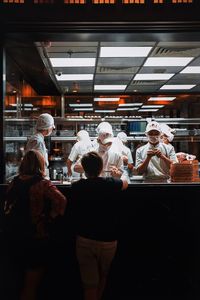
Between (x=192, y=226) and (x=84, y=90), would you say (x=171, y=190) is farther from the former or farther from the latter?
(x=84, y=90)

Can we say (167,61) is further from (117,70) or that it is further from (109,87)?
(109,87)

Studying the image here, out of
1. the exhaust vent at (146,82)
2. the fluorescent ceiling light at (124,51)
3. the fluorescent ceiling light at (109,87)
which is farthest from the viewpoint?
the fluorescent ceiling light at (109,87)

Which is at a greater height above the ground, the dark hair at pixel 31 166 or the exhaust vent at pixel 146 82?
the exhaust vent at pixel 146 82

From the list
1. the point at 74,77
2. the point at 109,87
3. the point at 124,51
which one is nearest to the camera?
the point at 124,51

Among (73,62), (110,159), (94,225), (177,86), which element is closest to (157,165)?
(110,159)

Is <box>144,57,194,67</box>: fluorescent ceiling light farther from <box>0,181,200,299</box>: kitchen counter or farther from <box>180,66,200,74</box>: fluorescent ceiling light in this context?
<box>0,181,200,299</box>: kitchen counter

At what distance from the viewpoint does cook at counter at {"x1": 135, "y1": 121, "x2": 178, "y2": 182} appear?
4.53 m

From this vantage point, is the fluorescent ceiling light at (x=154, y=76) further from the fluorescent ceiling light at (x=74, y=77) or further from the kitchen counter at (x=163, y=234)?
the kitchen counter at (x=163, y=234)

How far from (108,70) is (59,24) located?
387 centimetres

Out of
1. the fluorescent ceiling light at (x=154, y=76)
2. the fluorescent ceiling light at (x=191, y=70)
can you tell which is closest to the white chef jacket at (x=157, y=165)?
the fluorescent ceiling light at (x=191, y=70)

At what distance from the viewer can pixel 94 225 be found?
274cm

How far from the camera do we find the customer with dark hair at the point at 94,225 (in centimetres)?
275

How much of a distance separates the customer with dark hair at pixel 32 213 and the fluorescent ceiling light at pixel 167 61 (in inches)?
151

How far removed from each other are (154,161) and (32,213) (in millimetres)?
2364
